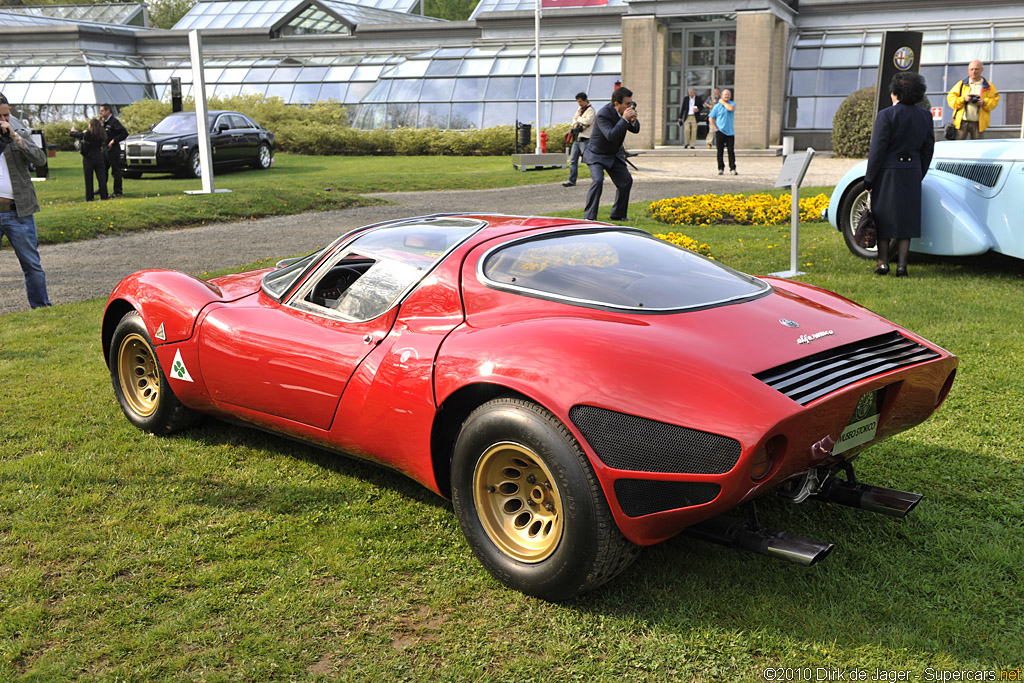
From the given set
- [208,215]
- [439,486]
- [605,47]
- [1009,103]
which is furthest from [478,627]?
[605,47]

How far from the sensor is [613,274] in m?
3.72

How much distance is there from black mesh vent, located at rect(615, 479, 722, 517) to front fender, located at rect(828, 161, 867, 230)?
7.36 m

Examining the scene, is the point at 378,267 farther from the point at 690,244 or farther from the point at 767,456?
the point at 690,244

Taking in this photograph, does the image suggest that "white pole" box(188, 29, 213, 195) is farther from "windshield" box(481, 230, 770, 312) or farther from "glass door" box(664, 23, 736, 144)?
"glass door" box(664, 23, 736, 144)

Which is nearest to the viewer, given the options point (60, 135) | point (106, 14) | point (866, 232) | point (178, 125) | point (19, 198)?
point (19, 198)

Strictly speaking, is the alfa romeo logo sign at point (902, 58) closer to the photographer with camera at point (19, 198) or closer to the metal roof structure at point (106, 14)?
the photographer with camera at point (19, 198)

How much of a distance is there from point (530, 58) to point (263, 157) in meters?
13.0

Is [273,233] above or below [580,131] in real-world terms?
below

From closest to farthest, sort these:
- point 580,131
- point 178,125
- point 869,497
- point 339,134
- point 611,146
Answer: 1. point 869,497
2. point 611,146
3. point 580,131
4. point 178,125
5. point 339,134

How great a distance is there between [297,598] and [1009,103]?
2875cm

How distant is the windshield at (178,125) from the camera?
72.1ft

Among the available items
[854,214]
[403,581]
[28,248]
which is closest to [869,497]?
[403,581]

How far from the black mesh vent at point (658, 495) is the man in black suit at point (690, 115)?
84.6ft

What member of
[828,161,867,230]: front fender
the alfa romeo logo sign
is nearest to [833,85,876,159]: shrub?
the alfa romeo logo sign
